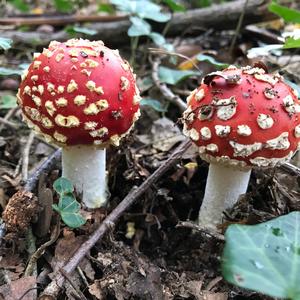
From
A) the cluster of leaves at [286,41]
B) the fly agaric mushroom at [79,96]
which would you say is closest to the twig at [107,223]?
the fly agaric mushroom at [79,96]

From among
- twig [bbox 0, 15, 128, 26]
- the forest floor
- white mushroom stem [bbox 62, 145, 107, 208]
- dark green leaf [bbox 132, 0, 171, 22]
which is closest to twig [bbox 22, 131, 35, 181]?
the forest floor

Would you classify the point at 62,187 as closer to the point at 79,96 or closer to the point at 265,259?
the point at 79,96

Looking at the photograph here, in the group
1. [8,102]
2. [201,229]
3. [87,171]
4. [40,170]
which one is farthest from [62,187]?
[8,102]

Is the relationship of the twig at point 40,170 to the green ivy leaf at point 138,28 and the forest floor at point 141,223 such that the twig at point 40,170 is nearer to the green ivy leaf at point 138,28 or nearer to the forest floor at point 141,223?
the forest floor at point 141,223

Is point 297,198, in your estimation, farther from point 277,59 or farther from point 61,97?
point 277,59

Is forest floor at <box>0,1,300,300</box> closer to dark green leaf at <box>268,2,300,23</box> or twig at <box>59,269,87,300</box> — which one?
twig at <box>59,269,87,300</box>

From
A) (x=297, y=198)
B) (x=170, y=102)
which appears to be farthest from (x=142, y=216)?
(x=170, y=102)
